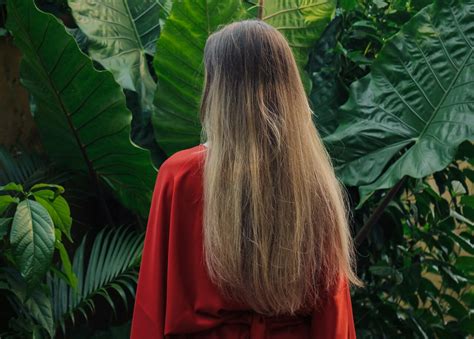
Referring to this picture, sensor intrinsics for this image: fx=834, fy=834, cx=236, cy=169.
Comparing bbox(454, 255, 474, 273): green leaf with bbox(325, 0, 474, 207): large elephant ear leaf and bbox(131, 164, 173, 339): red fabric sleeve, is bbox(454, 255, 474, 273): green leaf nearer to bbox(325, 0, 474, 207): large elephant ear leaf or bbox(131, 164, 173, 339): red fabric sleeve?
bbox(325, 0, 474, 207): large elephant ear leaf

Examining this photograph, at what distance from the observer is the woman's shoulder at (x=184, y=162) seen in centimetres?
199

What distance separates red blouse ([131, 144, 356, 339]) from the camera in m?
1.99

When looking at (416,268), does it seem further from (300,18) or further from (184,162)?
(184,162)

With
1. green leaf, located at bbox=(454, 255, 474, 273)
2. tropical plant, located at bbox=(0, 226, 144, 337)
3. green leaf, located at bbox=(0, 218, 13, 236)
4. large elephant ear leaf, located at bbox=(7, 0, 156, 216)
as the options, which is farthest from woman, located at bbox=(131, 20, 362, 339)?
green leaf, located at bbox=(454, 255, 474, 273)

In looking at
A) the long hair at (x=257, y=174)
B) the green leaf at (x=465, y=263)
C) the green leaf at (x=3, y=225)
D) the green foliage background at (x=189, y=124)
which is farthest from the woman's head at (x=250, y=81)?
the green leaf at (x=465, y=263)

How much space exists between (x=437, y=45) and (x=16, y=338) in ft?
6.42

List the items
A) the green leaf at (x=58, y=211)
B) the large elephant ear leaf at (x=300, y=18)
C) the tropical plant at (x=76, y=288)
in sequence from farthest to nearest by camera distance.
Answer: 1. the large elephant ear leaf at (x=300, y=18)
2. the tropical plant at (x=76, y=288)
3. the green leaf at (x=58, y=211)

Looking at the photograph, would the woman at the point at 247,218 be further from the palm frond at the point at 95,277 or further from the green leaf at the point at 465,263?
the green leaf at the point at 465,263

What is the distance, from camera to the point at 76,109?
3.15m

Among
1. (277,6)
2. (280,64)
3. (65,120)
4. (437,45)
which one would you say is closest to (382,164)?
(437,45)

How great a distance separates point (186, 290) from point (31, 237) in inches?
25.6

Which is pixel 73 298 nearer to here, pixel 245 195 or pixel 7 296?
pixel 7 296

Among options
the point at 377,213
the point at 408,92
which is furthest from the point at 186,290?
the point at 408,92

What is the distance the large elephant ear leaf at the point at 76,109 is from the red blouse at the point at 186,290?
1.12 m
